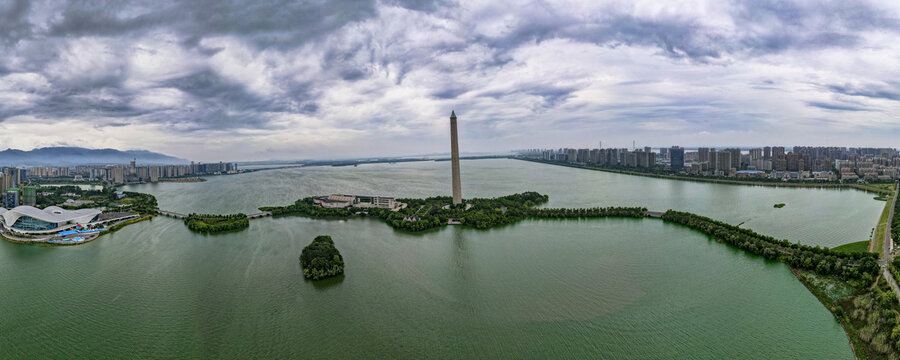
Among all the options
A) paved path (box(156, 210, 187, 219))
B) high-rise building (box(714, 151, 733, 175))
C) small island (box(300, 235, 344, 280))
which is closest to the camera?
small island (box(300, 235, 344, 280))

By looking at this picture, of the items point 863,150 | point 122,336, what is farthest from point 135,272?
point 863,150

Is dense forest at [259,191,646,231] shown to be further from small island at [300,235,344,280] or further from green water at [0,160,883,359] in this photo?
small island at [300,235,344,280]

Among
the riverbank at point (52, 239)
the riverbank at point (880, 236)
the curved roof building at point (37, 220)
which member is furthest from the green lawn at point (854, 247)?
the curved roof building at point (37, 220)

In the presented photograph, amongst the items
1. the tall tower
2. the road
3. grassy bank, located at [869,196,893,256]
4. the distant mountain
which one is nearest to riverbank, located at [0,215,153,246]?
the tall tower

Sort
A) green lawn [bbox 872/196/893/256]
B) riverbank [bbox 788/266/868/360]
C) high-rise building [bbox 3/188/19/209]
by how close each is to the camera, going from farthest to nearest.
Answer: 1. high-rise building [bbox 3/188/19/209]
2. green lawn [bbox 872/196/893/256]
3. riverbank [bbox 788/266/868/360]

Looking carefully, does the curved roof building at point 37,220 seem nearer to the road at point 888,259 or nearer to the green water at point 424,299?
the green water at point 424,299

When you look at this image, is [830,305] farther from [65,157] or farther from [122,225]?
[65,157]

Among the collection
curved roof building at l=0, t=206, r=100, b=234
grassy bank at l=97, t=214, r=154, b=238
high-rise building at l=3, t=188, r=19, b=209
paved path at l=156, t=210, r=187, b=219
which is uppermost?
high-rise building at l=3, t=188, r=19, b=209
